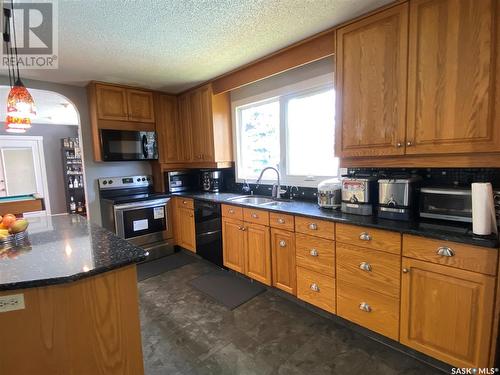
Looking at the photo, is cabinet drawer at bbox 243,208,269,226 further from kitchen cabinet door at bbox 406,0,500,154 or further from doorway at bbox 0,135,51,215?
doorway at bbox 0,135,51,215

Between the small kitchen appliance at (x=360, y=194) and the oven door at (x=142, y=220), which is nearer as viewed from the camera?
the small kitchen appliance at (x=360, y=194)

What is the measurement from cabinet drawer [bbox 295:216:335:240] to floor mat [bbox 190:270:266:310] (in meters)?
0.87

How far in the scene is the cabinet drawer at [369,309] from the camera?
1676mm

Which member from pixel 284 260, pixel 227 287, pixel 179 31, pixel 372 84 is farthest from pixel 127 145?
pixel 372 84

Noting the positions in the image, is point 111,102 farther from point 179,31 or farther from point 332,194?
point 332,194

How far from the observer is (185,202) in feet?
11.5

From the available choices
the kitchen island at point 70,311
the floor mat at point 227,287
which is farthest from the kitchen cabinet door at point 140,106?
the kitchen island at point 70,311

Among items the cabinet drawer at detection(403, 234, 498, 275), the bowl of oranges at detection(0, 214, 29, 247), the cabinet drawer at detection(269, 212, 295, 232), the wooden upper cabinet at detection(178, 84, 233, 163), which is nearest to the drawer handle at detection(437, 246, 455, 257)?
the cabinet drawer at detection(403, 234, 498, 275)

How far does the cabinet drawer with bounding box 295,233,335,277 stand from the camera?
1965 millimetres

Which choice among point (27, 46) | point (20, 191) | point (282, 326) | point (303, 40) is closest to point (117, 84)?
point (27, 46)

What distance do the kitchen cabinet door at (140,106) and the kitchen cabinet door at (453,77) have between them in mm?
3157

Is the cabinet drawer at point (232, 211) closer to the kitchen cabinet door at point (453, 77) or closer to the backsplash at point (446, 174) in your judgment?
the backsplash at point (446, 174)

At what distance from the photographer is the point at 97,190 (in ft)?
11.6

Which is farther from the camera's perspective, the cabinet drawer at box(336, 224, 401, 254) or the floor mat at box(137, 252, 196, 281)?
the floor mat at box(137, 252, 196, 281)
